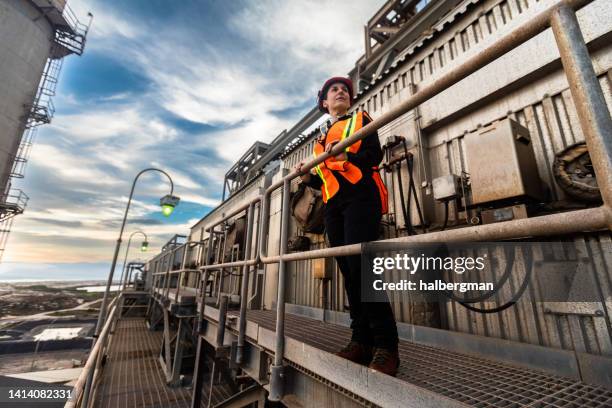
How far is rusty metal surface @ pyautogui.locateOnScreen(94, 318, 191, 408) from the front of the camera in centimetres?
738

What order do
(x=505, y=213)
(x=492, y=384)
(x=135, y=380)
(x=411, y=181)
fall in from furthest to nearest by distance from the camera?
(x=135, y=380) < (x=411, y=181) < (x=505, y=213) < (x=492, y=384)

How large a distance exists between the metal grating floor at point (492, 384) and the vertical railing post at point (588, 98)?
3.57 feet

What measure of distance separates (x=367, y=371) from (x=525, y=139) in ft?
8.43

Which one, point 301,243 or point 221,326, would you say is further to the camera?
point 301,243

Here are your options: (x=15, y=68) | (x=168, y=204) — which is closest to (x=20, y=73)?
(x=15, y=68)

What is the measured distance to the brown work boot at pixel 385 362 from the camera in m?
1.41

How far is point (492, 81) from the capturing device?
309 cm

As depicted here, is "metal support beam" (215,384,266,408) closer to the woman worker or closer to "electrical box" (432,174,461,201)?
the woman worker

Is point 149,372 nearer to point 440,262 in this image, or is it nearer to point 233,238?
point 233,238

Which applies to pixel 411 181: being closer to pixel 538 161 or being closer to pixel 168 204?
pixel 538 161

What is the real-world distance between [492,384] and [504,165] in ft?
6.06

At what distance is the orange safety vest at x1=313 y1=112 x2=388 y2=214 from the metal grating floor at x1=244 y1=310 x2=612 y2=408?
1.00 meters

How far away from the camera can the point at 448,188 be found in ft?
9.69

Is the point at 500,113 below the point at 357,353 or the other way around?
the other way around
